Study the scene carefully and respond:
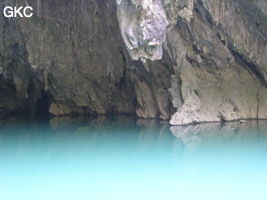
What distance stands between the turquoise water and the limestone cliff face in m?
0.90

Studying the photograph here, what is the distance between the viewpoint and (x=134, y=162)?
6.43m

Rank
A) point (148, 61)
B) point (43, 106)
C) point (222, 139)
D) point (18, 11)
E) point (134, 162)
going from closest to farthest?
Answer: point (134, 162) < point (222, 139) < point (18, 11) < point (148, 61) < point (43, 106)

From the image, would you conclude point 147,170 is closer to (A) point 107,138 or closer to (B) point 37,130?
(A) point 107,138

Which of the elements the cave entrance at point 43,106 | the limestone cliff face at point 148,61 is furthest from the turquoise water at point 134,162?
the cave entrance at point 43,106

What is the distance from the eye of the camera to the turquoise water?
193 inches

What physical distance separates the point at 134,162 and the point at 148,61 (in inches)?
191

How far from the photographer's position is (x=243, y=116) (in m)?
10.8

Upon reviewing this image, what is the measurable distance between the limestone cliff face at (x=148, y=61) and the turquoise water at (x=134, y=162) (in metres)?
0.90

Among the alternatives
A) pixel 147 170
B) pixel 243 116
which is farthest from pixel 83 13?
pixel 147 170

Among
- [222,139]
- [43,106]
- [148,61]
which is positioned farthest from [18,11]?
[222,139]

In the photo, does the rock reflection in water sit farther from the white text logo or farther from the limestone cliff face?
the white text logo

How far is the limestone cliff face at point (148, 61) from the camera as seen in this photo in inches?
393

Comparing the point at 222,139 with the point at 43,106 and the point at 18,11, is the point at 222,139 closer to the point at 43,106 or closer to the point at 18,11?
the point at 18,11

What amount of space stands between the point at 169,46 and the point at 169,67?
618 mm
